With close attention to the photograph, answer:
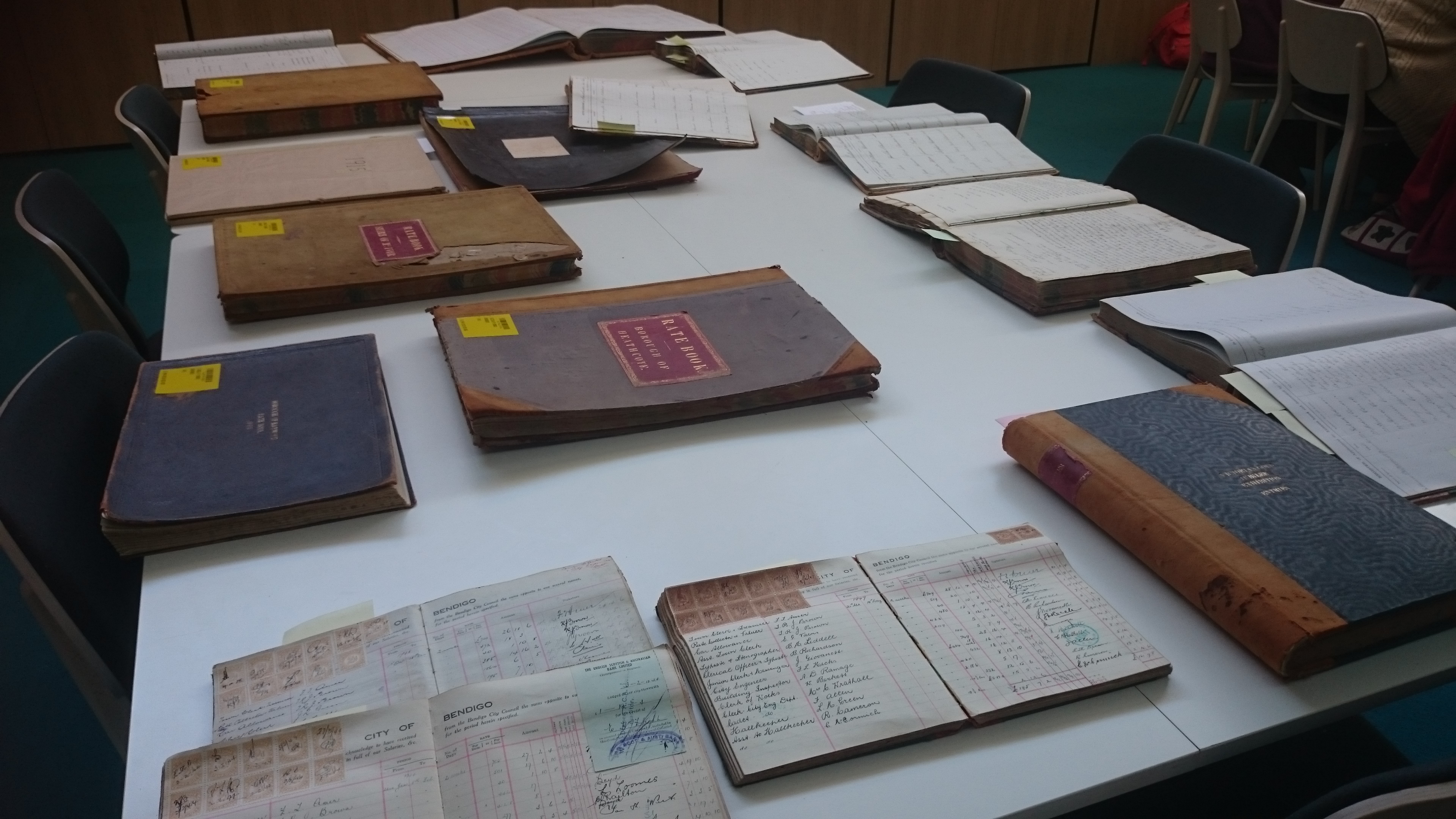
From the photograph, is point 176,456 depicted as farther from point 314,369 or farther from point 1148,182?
point 1148,182

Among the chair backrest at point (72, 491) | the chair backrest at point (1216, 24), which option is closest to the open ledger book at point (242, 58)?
the chair backrest at point (72, 491)

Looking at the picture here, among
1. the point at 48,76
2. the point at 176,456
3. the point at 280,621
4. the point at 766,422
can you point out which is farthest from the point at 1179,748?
the point at 48,76

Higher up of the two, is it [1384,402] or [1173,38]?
[1384,402]

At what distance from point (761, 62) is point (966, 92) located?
1.64ft

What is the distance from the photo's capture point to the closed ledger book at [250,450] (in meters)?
0.91

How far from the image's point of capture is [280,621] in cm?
84

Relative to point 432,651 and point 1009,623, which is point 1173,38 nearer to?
point 1009,623

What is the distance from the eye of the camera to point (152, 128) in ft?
6.98

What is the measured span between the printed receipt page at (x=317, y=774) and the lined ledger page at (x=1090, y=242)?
97 cm

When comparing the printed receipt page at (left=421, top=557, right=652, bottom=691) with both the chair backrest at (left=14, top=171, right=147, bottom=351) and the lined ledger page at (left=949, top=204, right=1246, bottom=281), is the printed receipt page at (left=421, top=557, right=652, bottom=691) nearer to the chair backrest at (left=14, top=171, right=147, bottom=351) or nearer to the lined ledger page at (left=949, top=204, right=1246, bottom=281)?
the lined ledger page at (left=949, top=204, right=1246, bottom=281)

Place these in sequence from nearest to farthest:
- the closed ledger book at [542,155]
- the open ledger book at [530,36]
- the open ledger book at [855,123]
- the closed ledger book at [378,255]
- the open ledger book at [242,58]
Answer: the closed ledger book at [378,255] → the closed ledger book at [542,155] → the open ledger book at [855,123] → the open ledger book at [242,58] → the open ledger book at [530,36]

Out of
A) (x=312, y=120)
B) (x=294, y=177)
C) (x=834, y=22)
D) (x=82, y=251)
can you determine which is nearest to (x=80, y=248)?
(x=82, y=251)

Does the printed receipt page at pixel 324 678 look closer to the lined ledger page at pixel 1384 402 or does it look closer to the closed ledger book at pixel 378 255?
the closed ledger book at pixel 378 255

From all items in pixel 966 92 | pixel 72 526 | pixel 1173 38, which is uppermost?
pixel 966 92
